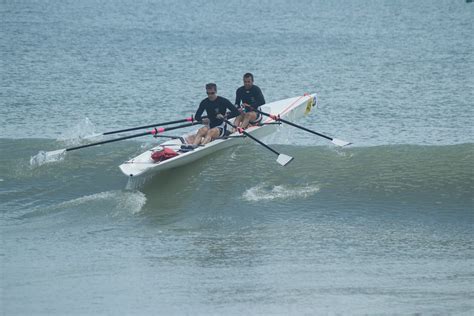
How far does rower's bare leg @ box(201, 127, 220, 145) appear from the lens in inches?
667

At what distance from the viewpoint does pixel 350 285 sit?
1148cm

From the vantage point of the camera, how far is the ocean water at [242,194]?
37.6 feet

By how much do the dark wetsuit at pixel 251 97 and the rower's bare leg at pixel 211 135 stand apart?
1409 mm

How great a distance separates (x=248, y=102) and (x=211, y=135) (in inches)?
69.8

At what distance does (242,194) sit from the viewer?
16.2m

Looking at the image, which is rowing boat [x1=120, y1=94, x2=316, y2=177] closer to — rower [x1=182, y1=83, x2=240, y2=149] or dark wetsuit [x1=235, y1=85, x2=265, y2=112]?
rower [x1=182, y1=83, x2=240, y2=149]

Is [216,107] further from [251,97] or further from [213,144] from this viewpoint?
[251,97]

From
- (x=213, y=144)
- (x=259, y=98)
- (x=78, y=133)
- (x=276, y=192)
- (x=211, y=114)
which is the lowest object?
(x=276, y=192)

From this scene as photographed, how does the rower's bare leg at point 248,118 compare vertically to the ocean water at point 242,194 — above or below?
above

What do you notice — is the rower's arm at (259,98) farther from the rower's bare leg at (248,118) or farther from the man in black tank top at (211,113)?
the man in black tank top at (211,113)

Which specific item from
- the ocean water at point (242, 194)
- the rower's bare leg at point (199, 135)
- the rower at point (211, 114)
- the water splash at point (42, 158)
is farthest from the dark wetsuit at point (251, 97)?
the water splash at point (42, 158)

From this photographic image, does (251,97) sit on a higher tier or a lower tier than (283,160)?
higher

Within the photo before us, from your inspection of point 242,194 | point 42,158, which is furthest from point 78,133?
point 242,194

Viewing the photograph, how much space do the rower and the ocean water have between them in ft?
1.75
